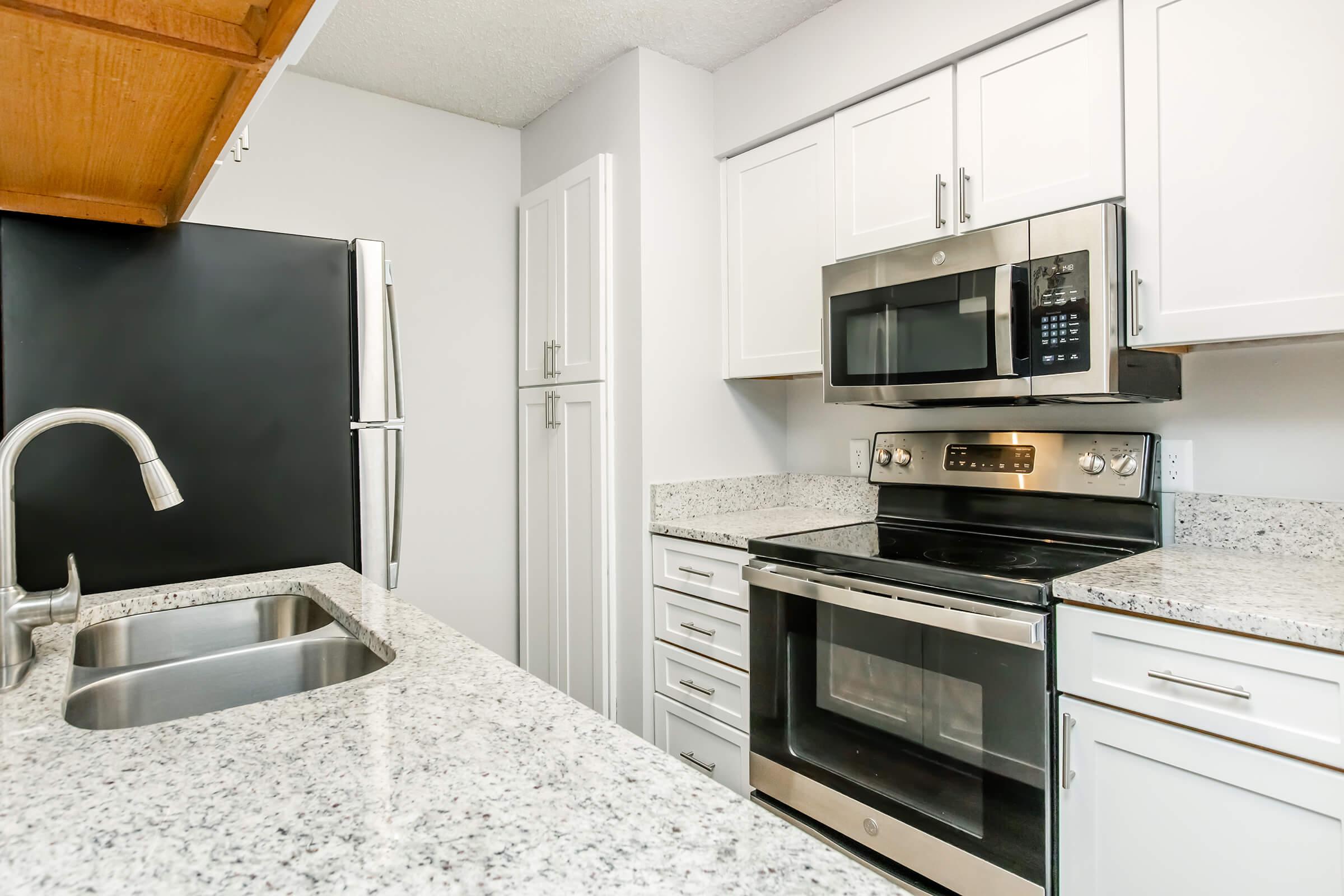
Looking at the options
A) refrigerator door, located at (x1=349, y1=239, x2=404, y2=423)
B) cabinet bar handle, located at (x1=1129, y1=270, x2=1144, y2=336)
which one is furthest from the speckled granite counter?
cabinet bar handle, located at (x1=1129, y1=270, x2=1144, y2=336)

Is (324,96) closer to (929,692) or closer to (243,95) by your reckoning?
(243,95)

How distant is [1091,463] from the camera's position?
1777 millimetres

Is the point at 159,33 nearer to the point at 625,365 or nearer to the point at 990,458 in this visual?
the point at 625,365

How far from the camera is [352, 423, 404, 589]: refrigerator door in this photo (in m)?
1.83

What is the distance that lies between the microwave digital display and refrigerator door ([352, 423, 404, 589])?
4.97ft

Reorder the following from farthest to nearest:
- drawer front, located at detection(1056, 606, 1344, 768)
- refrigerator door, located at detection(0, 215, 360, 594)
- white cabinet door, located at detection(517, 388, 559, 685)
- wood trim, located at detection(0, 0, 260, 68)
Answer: white cabinet door, located at detection(517, 388, 559, 685) < refrigerator door, located at detection(0, 215, 360, 594) < drawer front, located at detection(1056, 606, 1344, 768) < wood trim, located at detection(0, 0, 260, 68)

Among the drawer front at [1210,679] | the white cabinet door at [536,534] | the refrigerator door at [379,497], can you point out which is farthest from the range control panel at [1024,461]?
the refrigerator door at [379,497]

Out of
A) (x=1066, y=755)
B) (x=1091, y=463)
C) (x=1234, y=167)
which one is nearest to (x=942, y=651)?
(x=1066, y=755)

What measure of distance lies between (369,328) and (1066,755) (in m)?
1.79

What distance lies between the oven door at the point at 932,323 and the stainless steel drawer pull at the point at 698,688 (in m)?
0.92

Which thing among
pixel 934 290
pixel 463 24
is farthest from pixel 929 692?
pixel 463 24

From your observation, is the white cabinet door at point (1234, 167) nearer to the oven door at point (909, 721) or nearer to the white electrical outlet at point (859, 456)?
the oven door at point (909, 721)

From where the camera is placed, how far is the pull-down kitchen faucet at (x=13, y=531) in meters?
0.98

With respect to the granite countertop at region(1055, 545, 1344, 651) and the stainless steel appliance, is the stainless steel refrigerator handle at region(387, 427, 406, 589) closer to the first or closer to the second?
the stainless steel appliance
